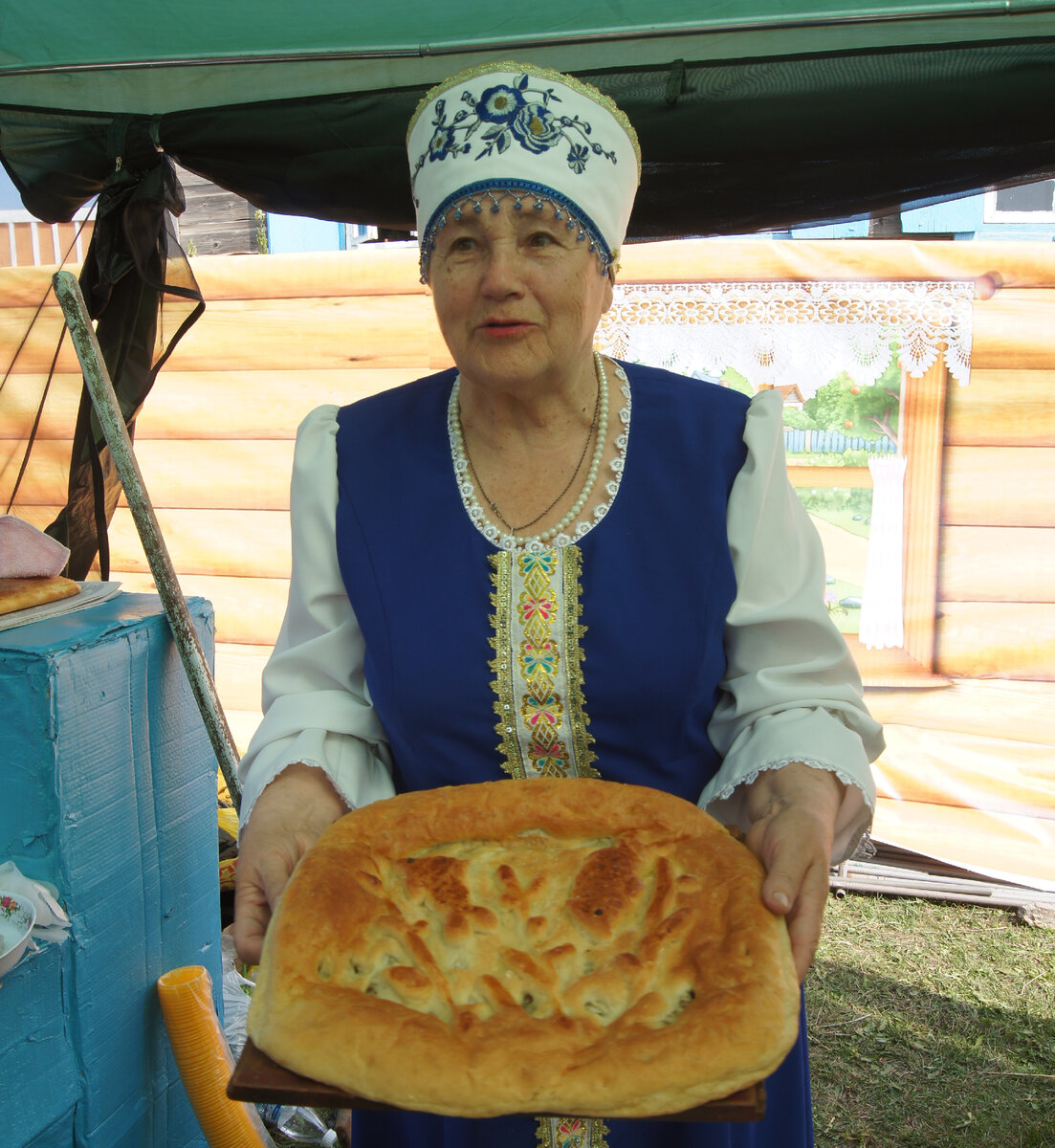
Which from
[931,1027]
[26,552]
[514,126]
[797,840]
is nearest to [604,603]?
[797,840]

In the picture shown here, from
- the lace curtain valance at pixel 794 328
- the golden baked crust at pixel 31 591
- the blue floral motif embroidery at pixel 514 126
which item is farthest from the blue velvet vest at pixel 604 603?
the lace curtain valance at pixel 794 328

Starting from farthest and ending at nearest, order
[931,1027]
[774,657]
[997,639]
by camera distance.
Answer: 1. [997,639]
2. [931,1027]
3. [774,657]

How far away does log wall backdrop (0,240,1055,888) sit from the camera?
3889 millimetres

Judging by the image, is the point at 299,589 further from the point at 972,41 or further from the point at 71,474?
the point at 972,41

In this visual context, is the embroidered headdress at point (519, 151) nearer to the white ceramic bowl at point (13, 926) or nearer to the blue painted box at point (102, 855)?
the blue painted box at point (102, 855)

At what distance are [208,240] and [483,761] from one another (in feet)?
13.4

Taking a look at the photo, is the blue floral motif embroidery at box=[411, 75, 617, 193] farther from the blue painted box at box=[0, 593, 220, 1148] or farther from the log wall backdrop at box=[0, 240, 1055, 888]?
the log wall backdrop at box=[0, 240, 1055, 888]

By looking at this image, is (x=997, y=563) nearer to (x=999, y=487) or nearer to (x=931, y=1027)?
(x=999, y=487)

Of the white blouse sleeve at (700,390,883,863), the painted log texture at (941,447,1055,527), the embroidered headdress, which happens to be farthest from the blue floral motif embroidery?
the painted log texture at (941,447,1055,527)

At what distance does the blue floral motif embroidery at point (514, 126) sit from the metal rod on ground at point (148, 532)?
102 centimetres

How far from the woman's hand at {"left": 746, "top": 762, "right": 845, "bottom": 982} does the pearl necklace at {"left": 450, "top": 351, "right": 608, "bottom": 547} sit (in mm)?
481

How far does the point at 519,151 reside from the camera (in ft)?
4.35

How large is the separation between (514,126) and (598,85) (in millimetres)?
1104

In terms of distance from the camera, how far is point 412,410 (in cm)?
161
